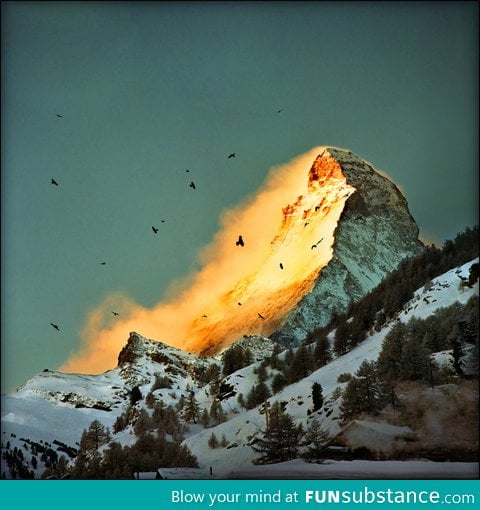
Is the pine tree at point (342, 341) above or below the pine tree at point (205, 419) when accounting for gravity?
above

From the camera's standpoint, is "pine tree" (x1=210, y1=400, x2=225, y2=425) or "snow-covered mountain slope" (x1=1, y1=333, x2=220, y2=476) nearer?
"pine tree" (x1=210, y1=400, x2=225, y2=425)

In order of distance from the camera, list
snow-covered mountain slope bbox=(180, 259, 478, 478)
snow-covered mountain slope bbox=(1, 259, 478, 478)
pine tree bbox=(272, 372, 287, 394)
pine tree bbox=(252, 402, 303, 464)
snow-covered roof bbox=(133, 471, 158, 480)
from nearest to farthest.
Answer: snow-covered roof bbox=(133, 471, 158, 480), pine tree bbox=(252, 402, 303, 464), snow-covered mountain slope bbox=(180, 259, 478, 478), snow-covered mountain slope bbox=(1, 259, 478, 478), pine tree bbox=(272, 372, 287, 394)

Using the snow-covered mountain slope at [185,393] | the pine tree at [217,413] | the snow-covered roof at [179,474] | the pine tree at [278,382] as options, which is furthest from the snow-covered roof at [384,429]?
the pine tree at [217,413]

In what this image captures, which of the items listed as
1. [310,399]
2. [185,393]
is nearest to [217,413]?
[310,399]

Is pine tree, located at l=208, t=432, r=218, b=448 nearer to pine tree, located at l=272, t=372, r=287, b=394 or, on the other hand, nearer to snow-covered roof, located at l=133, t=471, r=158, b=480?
snow-covered roof, located at l=133, t=471, r=158, b=480

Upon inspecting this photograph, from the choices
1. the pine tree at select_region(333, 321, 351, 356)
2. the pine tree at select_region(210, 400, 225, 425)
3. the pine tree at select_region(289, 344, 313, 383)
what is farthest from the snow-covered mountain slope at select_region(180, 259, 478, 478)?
the pine tree at select_region(289, 344, 313, 383)

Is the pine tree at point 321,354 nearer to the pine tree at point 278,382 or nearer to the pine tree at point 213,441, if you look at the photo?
the pine tree at point 278,382
